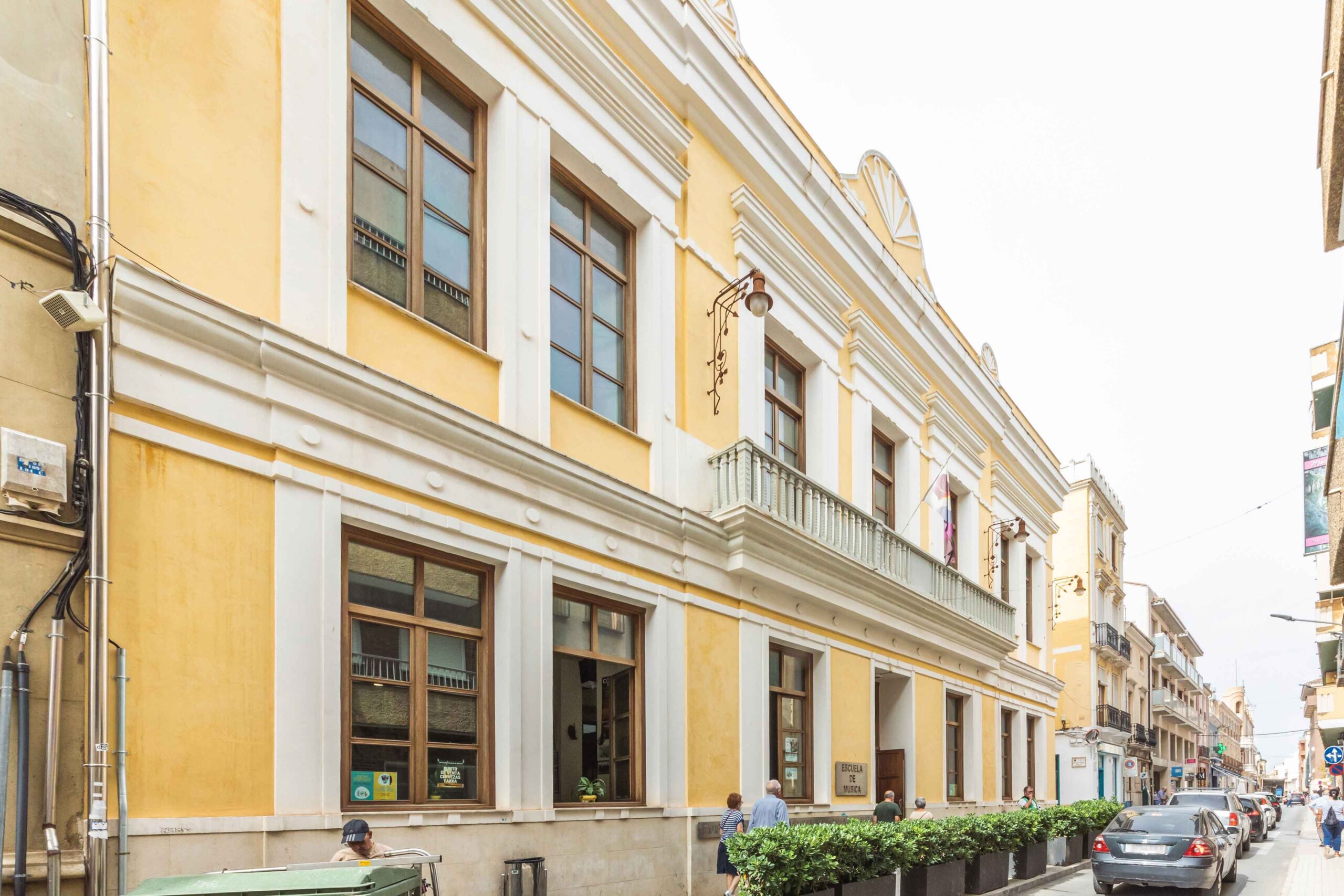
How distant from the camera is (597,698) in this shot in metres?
11.8

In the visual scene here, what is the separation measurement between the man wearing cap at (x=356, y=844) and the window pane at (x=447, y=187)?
5.60 meters

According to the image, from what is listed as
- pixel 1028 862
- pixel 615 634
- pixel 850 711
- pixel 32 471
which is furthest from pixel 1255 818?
pixel 32 471

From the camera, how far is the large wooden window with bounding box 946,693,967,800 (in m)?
21.8

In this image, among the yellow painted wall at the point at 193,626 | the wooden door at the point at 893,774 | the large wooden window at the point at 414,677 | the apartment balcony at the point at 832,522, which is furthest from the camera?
the wooden door at the point at 893,774

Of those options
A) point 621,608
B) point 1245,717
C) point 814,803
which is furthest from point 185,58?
point 1245,717

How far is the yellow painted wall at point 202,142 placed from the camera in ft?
24.7

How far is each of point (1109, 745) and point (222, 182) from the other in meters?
43.0

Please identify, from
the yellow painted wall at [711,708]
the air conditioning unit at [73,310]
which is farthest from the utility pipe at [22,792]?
the yellow painted wall at [711,708]

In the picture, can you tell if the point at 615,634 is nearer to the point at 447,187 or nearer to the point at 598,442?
the point at 598,442

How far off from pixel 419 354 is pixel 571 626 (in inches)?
134

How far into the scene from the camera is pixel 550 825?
33.9ft

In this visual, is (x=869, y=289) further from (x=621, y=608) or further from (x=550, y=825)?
(x=550, y=825)

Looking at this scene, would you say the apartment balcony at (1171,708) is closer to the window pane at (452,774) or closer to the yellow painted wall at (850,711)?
the yellow painted wall at (850,711)

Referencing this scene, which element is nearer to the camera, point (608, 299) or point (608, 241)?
point (608, 299)
